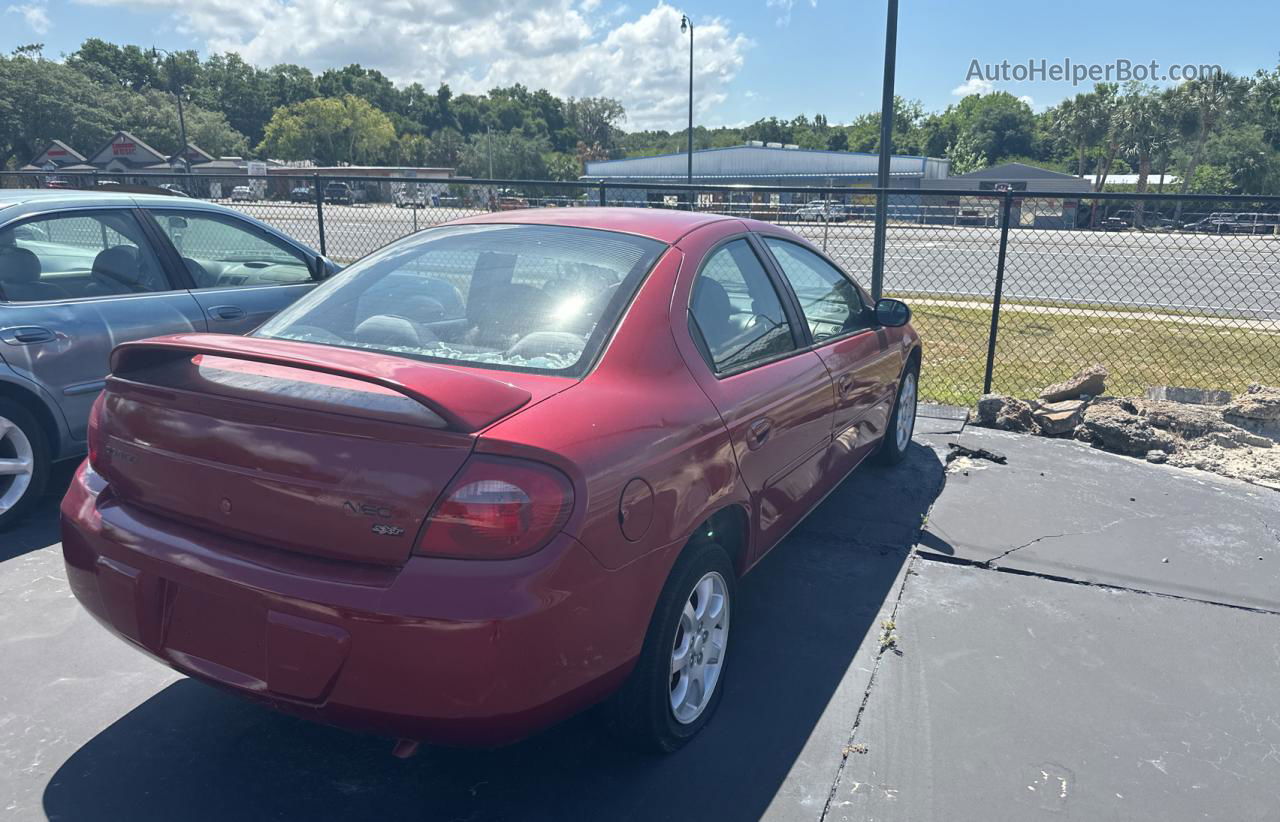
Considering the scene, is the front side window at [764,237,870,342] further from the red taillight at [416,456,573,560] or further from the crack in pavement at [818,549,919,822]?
the red taillight at [416,456,573,560]

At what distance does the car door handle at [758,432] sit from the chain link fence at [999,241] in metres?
4.77

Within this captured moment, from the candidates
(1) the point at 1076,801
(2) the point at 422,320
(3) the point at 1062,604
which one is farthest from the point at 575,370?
(3) the point at 1062,604

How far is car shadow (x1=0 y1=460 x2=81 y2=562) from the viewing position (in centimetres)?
415

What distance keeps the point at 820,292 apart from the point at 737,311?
105 centimetres

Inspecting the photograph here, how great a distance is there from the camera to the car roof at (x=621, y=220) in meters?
3.26

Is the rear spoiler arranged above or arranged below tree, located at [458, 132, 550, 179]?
below

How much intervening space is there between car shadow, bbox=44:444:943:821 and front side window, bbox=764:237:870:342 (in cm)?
158

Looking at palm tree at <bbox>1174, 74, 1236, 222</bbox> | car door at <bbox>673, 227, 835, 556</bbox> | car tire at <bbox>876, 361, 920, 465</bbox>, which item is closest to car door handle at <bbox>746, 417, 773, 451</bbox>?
car door at <bbox>673, 227, 835, 556</bbox>

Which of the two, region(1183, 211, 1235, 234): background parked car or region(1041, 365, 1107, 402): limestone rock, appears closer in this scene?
region(1041, 365, 1107, 402): limestone rock

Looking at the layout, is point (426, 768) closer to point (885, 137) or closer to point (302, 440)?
point (302, 440)

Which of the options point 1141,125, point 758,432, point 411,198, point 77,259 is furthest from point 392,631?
point 1141,125

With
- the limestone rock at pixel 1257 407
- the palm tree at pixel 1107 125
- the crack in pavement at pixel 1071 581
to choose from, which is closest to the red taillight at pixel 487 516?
the crack in pavement at pixel 1071 581

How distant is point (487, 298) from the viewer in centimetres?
298

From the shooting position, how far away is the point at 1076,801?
2.60 m
